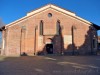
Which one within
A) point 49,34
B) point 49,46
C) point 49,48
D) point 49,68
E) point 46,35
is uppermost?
point 49,34

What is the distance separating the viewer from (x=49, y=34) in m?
39.2

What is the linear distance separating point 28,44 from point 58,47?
558 centimetres

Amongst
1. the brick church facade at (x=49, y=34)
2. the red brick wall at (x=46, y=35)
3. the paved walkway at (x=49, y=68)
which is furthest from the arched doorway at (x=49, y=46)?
the paved walkway at (x=49, y=68)

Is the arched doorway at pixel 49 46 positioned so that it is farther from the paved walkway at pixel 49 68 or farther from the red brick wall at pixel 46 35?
the paved walkway at pixel 49 68

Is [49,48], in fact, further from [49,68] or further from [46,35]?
[49,68]

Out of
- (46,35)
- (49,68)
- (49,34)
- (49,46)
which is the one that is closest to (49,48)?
(49,46)

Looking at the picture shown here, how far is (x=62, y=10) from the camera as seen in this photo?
40.5 metres

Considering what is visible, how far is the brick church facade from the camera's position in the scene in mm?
38781

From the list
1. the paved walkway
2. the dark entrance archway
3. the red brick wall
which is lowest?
the paved walkway

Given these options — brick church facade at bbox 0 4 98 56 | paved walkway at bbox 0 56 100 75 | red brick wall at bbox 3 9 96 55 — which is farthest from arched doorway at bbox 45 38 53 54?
paved walkway at bbox 0 56 100 75

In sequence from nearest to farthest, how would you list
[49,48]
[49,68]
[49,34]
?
[49,68] → [49,34] → [49,48]

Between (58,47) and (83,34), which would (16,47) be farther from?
(83,34)

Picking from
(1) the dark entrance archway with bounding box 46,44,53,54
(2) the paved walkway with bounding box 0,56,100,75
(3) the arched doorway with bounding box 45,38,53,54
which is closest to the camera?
(2) the paved walkway with bounding box 0,56,100,75

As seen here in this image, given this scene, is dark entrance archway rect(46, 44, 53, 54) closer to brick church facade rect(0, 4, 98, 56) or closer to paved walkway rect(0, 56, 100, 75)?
brick church facade rect(0, 4, 98, 56)
